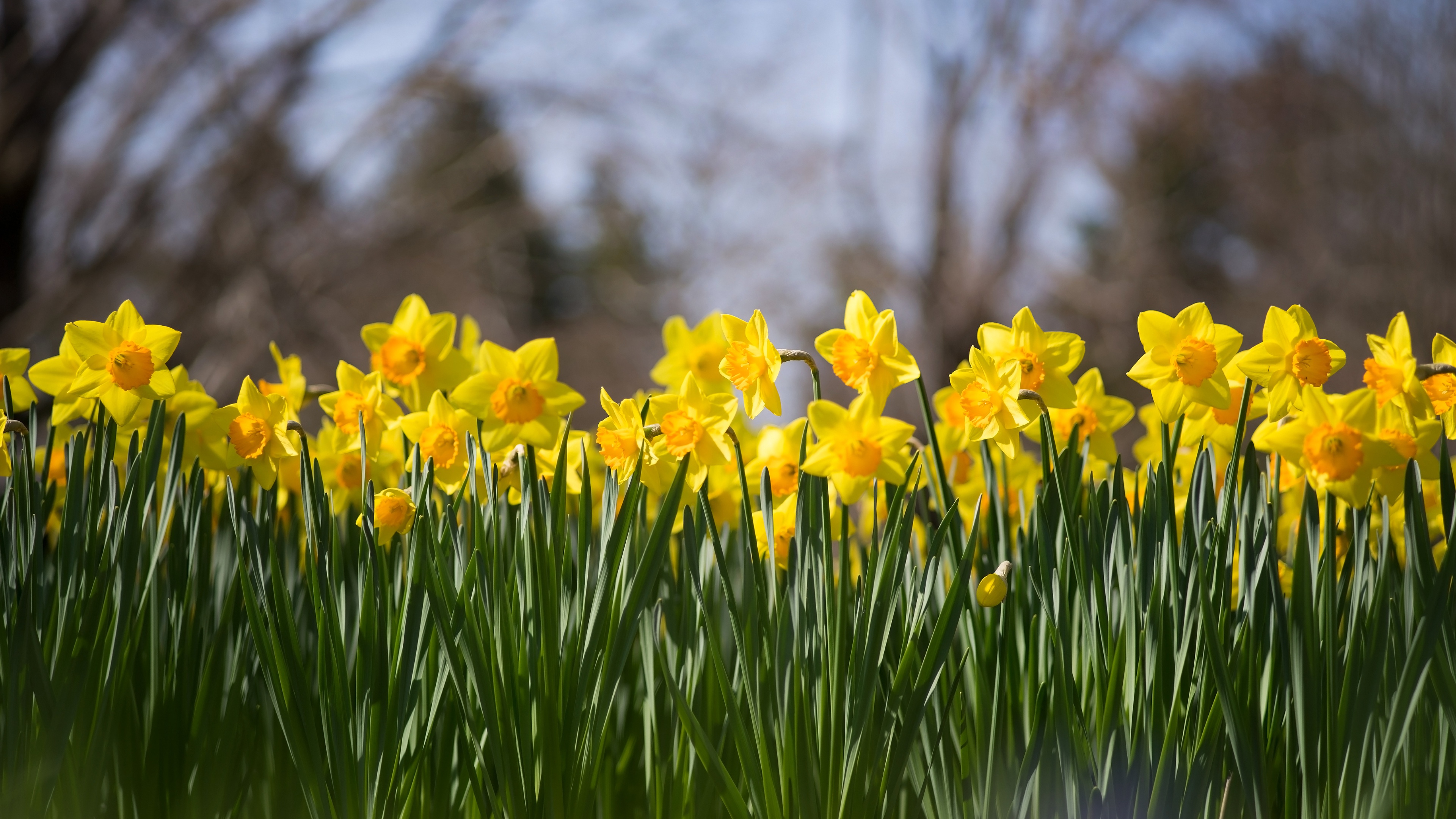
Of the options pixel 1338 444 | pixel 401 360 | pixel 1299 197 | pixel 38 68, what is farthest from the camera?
pixel 1299 197

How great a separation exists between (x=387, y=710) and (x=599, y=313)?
37.7 feet

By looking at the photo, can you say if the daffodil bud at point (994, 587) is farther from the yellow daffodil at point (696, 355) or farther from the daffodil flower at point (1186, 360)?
the yellow daffodil at point (696, 355)

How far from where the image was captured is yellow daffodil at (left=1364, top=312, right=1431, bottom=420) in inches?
45.9

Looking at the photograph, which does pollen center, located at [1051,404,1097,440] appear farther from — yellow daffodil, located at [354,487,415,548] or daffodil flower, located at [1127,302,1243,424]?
yellow daffodil, located at [354,487,415,548]

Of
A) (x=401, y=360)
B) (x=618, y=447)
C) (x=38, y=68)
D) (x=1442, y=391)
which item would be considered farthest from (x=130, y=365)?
(x=38, y=68)

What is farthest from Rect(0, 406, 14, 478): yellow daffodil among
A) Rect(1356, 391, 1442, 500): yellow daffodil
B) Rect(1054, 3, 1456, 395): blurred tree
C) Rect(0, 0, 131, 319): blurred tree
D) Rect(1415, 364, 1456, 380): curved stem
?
Rect(1054, 3, 1456, 395): blurred tree

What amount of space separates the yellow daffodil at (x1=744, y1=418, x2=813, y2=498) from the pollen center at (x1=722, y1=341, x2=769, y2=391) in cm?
8

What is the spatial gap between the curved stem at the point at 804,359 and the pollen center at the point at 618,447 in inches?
9.2

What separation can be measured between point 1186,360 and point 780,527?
0.60 metres

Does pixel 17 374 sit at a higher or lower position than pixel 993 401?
higher

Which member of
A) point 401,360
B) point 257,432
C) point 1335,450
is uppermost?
point 401,360

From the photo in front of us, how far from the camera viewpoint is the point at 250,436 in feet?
4.45

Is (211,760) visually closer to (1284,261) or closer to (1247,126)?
(1284,261)

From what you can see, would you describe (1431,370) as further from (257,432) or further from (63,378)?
(63,378)
